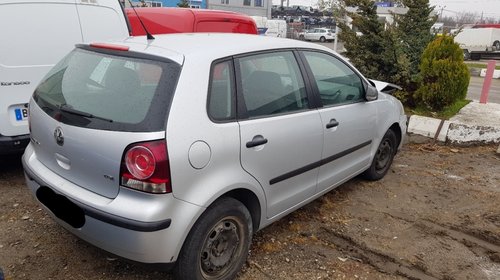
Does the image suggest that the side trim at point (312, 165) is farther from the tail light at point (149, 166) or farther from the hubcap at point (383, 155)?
the tail light at point (149, 166)

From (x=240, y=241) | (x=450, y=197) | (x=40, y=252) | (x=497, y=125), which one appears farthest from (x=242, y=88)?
(x=497, y=125)

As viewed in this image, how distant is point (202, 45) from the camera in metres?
2.77

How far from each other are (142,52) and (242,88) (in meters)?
0.67

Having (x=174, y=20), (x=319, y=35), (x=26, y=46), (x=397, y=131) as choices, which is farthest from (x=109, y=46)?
(x=319, y=35)

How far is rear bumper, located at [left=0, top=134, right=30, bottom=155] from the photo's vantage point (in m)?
3.94

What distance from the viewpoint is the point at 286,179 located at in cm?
308

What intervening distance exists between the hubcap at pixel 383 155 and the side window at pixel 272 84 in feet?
5.75

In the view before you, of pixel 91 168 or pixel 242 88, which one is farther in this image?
pixel 242 88

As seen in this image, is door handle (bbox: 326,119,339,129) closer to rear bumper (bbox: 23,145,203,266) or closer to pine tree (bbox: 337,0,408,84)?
rear bumper (bbox: 23,145,203,266)

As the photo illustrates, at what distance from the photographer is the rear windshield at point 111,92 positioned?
92.5 inches

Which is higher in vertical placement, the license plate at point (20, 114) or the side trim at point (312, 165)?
the license plate at point (20, 114)

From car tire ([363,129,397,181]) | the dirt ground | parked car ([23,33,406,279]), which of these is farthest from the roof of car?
car tire ([363,129,397,181])

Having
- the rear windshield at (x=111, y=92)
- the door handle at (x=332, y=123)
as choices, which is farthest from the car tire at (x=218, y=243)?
the door handle at (x=332, y=123)

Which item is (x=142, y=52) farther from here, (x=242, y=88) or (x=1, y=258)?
(x=1, y=258)
